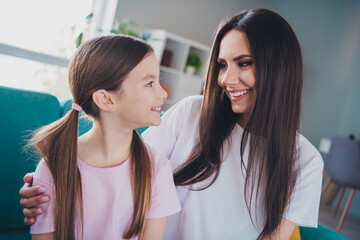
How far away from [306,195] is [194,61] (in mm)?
3498

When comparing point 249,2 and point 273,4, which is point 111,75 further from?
point 273,4

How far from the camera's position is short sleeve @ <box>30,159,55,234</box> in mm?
918

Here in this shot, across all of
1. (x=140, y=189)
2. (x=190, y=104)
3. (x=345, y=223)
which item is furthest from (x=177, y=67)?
(x=140, y=189)

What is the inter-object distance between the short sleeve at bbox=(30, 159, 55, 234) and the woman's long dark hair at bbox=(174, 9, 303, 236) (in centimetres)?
46

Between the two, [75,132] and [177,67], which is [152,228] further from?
[177,67]

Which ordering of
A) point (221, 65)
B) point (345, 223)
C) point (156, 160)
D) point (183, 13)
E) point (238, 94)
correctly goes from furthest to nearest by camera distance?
point (183, 13)
point (345, 223)
point (221, 65)
point (238, 94)
point (156, 160)

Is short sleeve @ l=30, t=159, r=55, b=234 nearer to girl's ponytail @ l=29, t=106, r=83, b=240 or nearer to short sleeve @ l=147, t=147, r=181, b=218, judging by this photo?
girl's ponytail @ l=29, t=106, r=83, b=240

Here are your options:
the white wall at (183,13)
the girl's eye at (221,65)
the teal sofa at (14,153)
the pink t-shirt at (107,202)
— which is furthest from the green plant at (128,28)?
the pink t-shirt at (107,202)

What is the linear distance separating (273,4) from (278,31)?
5.15 meters

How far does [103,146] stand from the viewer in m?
1.04

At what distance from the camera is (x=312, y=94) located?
16.2ft

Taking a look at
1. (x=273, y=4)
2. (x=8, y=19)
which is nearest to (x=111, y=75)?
(x=8, y=19)

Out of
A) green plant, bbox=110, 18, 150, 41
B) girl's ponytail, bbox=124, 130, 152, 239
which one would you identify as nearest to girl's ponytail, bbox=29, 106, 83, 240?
girl's ponytail, bbox=124, 130, 152, 239

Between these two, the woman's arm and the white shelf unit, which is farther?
the white shelf unit
